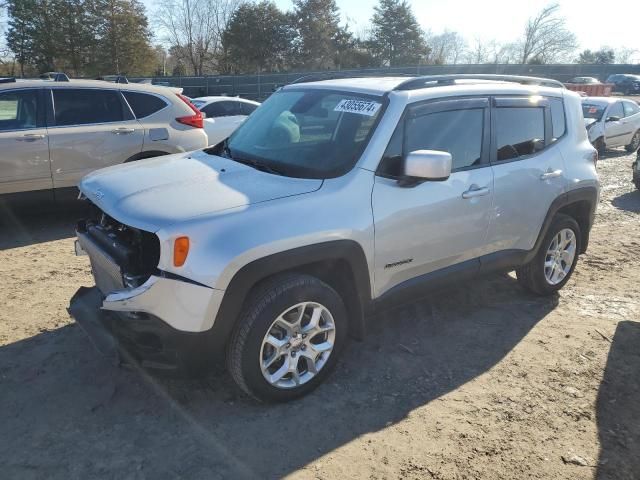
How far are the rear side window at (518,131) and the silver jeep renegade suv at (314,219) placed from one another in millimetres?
15

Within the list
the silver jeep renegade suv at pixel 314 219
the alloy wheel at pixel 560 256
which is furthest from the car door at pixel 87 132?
the alloy wheel at pixel 560 256

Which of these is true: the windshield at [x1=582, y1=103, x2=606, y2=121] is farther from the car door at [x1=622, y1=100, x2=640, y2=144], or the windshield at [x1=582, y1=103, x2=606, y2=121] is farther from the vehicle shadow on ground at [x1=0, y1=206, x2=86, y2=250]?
the vehicle shadow on ground at [x1=0, y1=206, x2=86, y2=250]

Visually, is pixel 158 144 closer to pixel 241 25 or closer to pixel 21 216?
pixel 21 216

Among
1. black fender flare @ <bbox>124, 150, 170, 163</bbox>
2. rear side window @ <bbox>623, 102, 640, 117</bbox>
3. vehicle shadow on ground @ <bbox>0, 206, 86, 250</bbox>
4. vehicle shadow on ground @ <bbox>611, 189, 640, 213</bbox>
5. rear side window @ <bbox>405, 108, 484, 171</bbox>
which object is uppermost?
rear side window @ <bbox>623, 102, 640, 117</bbox>

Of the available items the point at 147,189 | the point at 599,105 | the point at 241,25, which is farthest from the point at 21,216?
the point at 241,25

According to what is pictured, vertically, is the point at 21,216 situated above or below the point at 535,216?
below

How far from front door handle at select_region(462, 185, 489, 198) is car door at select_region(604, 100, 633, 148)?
11063 mm

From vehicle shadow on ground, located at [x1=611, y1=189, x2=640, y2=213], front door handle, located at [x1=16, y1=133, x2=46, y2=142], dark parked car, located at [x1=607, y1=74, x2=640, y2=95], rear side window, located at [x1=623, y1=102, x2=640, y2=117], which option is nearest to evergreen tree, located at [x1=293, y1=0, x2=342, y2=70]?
dark parked car, located at [x1=607, y1=74, x2=640, y2=95]

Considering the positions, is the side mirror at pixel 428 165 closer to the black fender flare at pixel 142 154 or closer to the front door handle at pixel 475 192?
the front door handle at pixel 475 192

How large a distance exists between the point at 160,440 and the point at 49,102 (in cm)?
496

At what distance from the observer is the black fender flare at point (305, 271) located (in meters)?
2.74

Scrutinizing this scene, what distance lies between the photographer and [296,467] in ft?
8.81

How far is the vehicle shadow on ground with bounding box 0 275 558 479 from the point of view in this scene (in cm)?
268

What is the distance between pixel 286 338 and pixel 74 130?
15.4 ft
